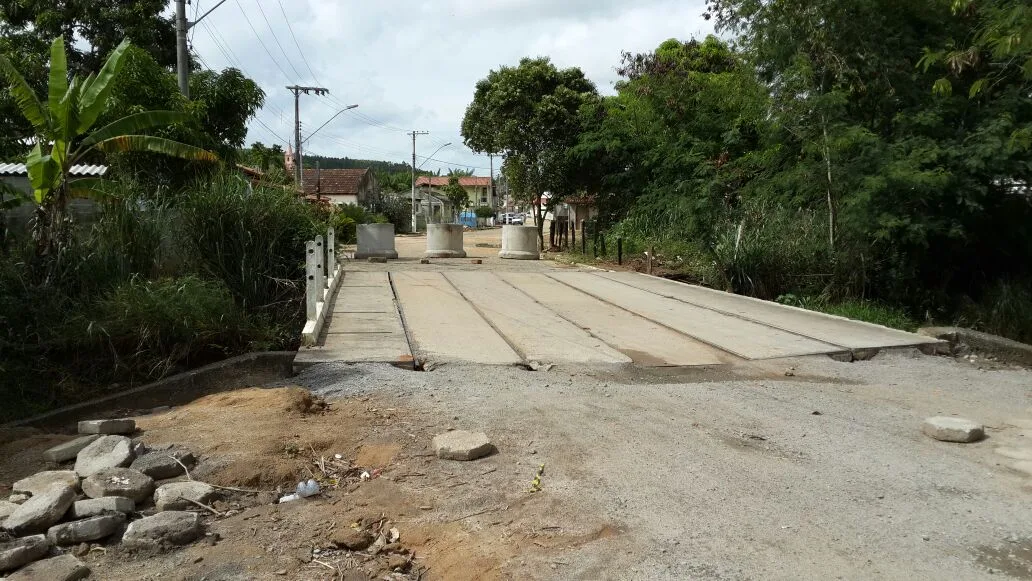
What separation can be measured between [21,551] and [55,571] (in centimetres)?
29

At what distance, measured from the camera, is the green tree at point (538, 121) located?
26.4 metres

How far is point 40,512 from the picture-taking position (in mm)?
4273

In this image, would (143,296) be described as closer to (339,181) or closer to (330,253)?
(330,253)

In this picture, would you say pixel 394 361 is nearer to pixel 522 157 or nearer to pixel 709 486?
pixel 709 486

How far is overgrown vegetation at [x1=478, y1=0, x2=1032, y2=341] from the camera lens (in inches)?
485

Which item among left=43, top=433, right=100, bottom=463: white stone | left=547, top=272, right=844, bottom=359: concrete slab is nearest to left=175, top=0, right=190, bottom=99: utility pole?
left=547, top=272, right=844, bottom=359: concrete slab

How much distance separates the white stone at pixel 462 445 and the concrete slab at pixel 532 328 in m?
3.15

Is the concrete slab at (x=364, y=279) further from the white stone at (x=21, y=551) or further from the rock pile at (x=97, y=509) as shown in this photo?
the white stone at (x=21, y=551)

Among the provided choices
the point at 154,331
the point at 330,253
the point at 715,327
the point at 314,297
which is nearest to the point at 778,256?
the point at 715,327

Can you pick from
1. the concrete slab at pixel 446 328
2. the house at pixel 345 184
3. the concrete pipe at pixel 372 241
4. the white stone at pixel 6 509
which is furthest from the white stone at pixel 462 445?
the house at pixel 345 184

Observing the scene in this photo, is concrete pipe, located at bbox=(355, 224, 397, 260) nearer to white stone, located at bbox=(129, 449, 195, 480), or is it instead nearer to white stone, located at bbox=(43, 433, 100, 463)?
→ white stone, located at bbox=(43, 433, 100, 463)

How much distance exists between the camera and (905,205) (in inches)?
495

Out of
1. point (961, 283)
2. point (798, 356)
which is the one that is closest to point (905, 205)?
point (961, 283)

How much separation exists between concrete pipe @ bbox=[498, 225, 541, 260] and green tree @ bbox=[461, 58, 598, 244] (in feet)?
10.7
